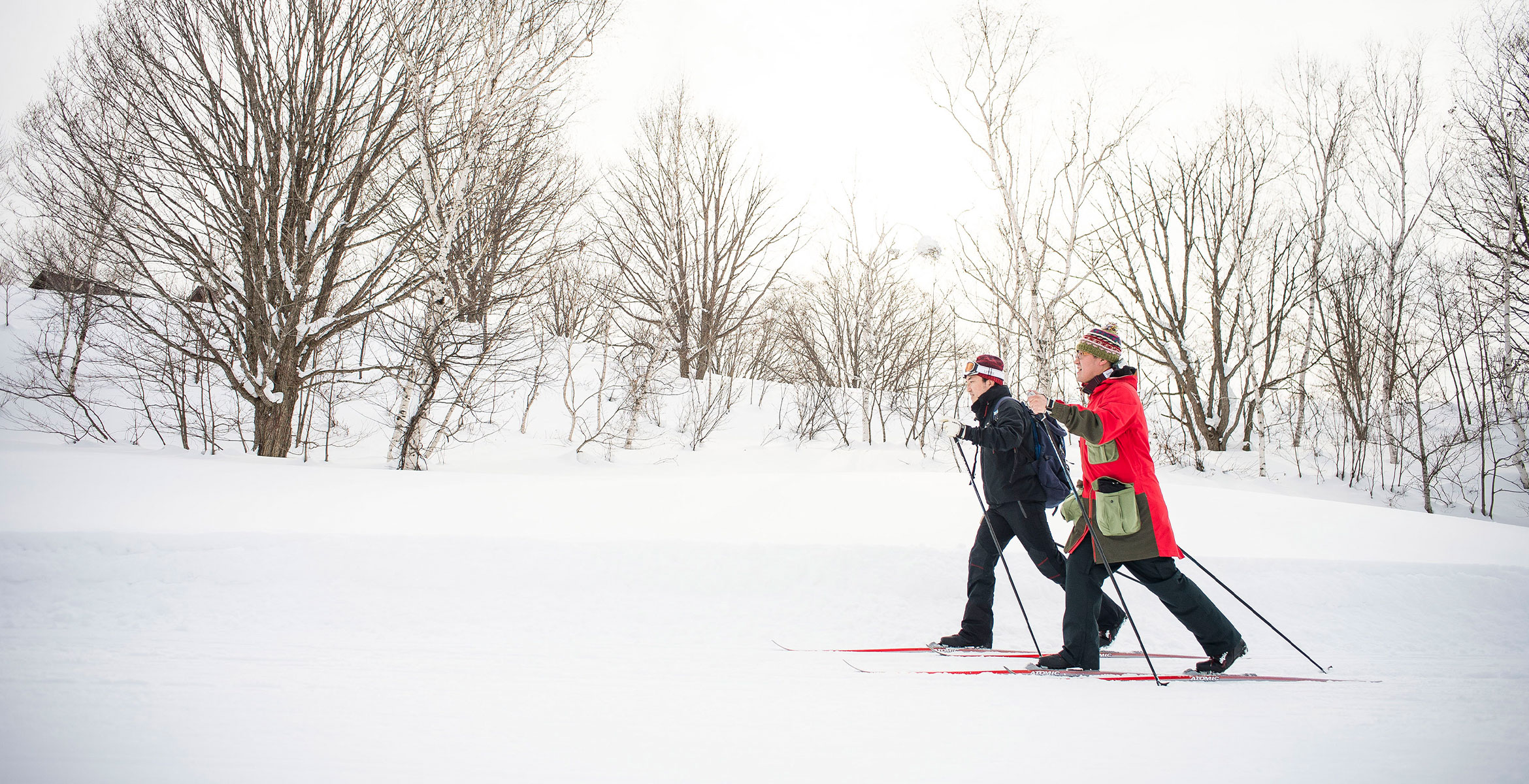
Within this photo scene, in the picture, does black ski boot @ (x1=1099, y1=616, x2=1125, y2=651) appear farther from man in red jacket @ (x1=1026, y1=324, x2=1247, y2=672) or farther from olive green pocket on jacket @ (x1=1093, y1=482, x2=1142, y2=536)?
olive green pocket on jacket @ (x1=1093, y1=482, x2=1142, y2=536)

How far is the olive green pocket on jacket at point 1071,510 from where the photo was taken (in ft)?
12.0

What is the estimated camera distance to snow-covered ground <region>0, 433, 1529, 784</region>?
2088 mm

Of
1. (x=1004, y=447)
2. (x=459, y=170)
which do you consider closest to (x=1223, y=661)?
(x=1004, y=447)

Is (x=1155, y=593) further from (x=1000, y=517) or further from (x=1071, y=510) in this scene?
(x=1000, y=517)

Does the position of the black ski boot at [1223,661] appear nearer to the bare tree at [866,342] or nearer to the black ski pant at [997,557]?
the black ski pant at [997,557]

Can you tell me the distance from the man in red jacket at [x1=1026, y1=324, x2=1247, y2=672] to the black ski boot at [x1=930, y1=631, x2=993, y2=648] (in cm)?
49

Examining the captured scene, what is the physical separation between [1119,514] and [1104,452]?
1.05 ft

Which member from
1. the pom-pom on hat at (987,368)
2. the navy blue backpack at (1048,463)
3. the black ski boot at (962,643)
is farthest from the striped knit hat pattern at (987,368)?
the black ski boot at (962,643)

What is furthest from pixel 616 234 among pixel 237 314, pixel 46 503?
pixel 46 503

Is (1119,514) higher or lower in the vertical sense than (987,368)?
lower

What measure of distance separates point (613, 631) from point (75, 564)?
353 cm

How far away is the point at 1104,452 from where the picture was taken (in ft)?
11.0

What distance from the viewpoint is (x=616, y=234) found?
60.1 feet

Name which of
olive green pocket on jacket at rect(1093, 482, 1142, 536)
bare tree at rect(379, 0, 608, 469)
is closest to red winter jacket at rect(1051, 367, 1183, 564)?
olive green pocket on jacket at rect(1093, 482, 1142, 536)
